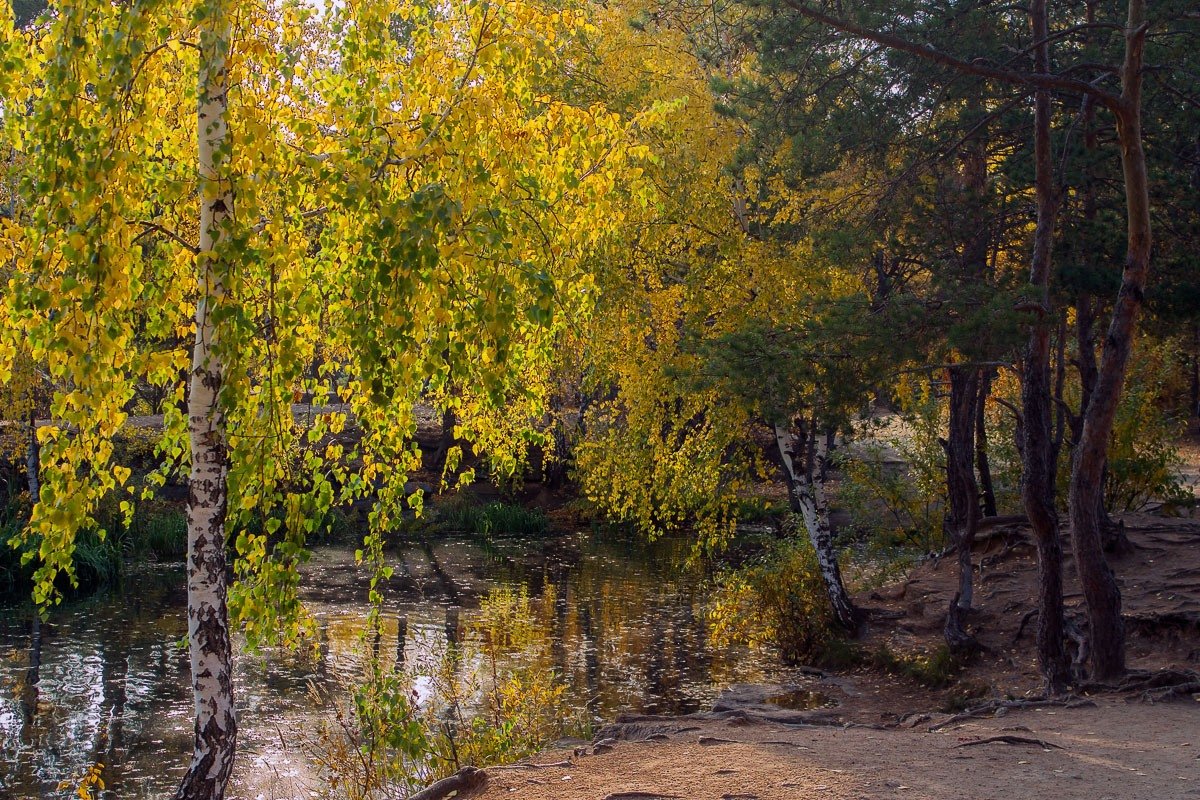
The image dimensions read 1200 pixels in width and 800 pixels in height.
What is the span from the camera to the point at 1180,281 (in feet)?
32.6

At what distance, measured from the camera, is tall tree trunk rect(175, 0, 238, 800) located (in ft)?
14.4

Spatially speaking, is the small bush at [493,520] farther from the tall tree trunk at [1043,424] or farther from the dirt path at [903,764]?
the dirt path at [903,764]

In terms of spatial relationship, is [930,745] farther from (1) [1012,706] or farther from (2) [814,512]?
(2) [814,512]

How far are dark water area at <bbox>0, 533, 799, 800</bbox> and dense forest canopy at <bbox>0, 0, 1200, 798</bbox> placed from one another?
161cm

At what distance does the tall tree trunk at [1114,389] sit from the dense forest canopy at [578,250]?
0.03m

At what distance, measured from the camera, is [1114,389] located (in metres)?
8.34

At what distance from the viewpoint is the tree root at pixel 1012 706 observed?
817 centimetres

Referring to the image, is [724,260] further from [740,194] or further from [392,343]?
[392,343]

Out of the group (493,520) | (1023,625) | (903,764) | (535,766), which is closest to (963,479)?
(1023,625)

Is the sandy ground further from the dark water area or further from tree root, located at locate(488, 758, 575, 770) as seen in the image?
the dark water area

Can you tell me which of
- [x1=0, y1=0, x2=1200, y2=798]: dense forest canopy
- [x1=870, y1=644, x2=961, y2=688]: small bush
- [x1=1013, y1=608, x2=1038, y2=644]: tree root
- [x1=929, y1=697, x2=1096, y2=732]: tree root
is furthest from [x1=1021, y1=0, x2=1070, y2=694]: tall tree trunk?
[x1=1013, y1=608, x2=1038, y2=644]: tree root

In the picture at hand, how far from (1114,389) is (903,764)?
370 centimetres

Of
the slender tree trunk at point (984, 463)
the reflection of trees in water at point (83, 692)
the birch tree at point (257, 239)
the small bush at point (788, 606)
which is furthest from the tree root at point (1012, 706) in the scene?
the slender tree trunk at point (984, 463)

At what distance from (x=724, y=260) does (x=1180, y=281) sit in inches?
170
